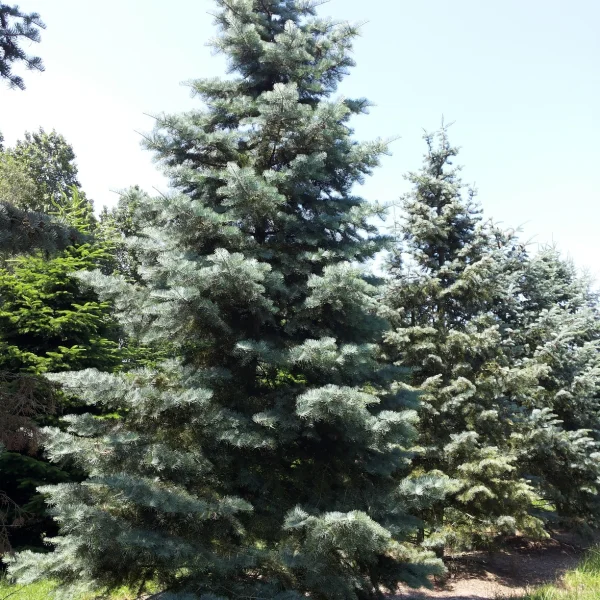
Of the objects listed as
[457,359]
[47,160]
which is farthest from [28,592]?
[47,160]

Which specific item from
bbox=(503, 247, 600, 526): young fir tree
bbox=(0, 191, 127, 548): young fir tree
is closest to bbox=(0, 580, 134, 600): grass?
bbox=(0, 191, 127, 548): young fir tree

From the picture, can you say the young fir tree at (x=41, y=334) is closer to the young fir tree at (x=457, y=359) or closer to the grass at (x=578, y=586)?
the young fir tree at (x=457, y=359)

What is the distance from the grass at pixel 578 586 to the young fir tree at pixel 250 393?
182 centimetres

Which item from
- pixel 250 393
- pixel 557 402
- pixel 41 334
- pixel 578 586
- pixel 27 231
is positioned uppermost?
pixel 41 334

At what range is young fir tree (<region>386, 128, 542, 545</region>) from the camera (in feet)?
26.9

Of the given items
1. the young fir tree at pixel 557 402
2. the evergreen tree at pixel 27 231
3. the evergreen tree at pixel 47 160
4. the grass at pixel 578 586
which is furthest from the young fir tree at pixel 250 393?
the evergreen tree at pixel 47 160

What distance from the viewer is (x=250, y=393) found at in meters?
5.95

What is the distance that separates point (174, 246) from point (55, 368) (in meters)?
4.00

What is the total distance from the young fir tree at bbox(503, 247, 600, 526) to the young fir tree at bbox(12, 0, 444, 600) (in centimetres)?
517

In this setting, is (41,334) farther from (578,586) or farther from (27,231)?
(578,586)

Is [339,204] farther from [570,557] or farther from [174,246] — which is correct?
[570,557]

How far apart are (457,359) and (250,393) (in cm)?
491

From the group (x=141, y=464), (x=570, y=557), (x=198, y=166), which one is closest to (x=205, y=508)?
(x=141, y=464)

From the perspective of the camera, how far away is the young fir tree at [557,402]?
32.3 ft
